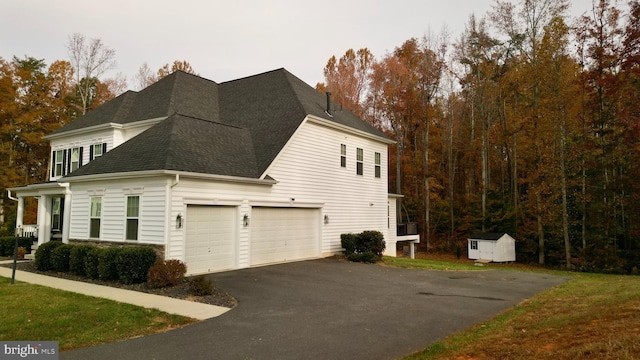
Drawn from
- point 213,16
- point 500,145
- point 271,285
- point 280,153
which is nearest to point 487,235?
point 500,145

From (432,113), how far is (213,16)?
20.0 meters

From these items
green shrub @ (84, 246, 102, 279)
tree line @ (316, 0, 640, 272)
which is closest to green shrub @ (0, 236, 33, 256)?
green shrub @ (84, 246, 102, 279)

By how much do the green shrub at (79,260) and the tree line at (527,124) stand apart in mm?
20542

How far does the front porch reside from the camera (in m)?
16.2

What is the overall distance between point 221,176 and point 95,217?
16.0 feet

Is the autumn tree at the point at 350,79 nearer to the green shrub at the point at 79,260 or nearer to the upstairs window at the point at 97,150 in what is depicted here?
the upstairs window at the point at 97,150

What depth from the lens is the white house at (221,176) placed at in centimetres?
1234

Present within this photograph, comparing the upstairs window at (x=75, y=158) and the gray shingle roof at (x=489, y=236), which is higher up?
the upstairs window at (x=75, y=158)

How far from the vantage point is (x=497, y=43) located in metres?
28.4

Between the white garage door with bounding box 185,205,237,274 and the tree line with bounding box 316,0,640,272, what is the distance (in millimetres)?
16879

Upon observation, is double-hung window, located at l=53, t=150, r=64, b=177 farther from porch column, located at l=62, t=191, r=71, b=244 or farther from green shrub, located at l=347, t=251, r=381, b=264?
green shrub, located at l=347, t=251, r=381, b=264

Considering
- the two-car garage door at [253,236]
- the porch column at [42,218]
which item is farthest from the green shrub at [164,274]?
the porch column at [42,218]

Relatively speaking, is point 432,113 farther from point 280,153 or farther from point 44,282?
point 44,282

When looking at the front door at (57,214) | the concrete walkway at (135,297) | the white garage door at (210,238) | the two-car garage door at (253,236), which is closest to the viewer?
the concrete walkway at (135,297)
